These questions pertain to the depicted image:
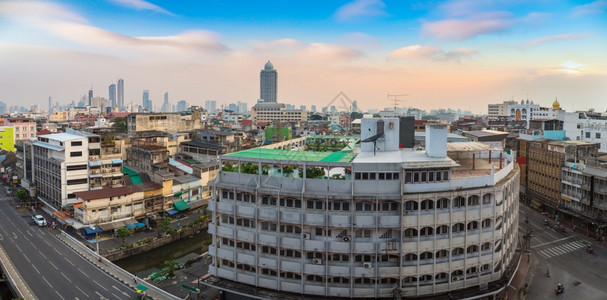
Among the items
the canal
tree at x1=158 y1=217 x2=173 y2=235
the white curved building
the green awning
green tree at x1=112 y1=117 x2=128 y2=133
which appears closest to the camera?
the white curved building

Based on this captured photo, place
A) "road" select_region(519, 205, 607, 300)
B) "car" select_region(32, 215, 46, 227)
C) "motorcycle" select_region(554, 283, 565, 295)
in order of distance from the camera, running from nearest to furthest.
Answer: "motorcycle" select_region(554, 283, 565, 295)
"road" select_region(519, 205, 607, 300)
"car" select_region(32, 215, 46, 227)

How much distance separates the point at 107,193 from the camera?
51.8m

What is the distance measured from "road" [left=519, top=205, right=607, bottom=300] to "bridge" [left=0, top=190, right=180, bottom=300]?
3172 cm

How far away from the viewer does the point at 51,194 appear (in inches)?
2361

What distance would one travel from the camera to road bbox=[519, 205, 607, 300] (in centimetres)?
3362

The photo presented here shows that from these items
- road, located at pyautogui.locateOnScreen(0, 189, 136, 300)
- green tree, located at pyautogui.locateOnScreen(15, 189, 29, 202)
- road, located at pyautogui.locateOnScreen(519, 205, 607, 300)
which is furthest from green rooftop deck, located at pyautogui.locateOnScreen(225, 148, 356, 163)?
green tree, located at pyautogui.locateOnScreen(15, 189, 29, 202)

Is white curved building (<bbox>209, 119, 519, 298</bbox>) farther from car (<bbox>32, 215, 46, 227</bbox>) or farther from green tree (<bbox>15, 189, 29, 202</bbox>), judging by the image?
green tree (<bbox>15, 189, 29, 202</bbox>)

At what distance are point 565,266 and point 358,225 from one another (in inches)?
985

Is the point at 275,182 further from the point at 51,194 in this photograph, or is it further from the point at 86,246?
the point at 51,194

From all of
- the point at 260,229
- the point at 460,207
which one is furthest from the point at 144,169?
the point at 460,207

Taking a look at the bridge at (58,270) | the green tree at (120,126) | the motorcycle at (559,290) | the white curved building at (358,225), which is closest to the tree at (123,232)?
the bridge at (58,270)

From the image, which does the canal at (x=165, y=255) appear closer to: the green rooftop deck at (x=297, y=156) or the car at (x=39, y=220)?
the car at (x=39, y=220)

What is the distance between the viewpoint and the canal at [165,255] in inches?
1730

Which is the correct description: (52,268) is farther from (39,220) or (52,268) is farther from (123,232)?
(39,220)
